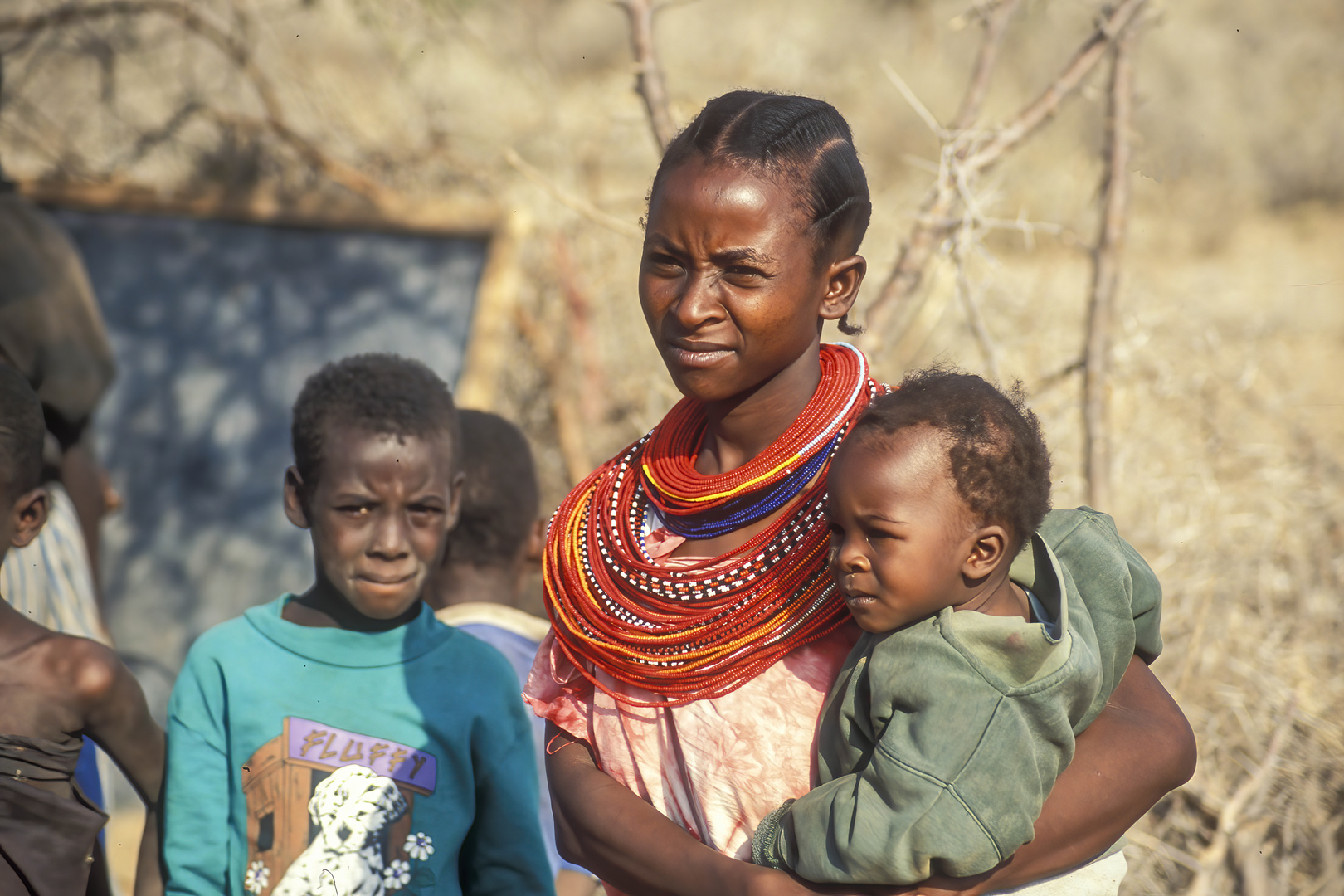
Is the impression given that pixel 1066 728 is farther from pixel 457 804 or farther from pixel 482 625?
pixel 482 625

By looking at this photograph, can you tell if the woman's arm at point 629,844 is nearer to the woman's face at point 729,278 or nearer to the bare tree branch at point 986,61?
the woman's face at point 729,278

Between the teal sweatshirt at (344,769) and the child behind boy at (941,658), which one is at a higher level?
the child behind boy at (941,658)

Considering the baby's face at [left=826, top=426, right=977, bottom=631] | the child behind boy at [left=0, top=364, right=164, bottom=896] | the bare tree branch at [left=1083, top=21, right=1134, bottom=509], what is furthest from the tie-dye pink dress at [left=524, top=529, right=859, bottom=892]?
the bare tree branch at [left=1083, top=21, right=1134, bottom=509]

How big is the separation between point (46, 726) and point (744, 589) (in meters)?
1.35

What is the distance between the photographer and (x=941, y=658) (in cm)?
134

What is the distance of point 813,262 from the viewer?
1.50 meters

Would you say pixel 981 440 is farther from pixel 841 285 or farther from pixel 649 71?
pixel 649 71

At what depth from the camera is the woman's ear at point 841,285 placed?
153 centimetres

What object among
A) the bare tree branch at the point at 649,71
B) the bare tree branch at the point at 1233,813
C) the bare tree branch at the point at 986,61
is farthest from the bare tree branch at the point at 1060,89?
the bare tree branch at the point at 1233,813

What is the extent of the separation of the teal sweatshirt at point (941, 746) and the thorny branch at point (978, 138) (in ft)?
6.46

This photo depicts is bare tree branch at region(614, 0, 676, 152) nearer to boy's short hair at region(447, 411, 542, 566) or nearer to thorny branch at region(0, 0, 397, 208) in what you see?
boy's short hair at region(447, 411, 542, 566)

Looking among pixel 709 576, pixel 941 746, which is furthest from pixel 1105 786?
pixel 709 576

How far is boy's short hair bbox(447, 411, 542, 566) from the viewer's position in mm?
2848

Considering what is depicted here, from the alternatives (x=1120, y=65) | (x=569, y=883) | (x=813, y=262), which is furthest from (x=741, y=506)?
(x=1120, y=65)
